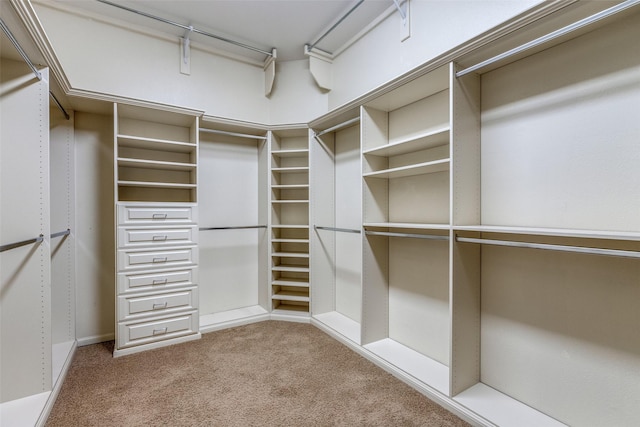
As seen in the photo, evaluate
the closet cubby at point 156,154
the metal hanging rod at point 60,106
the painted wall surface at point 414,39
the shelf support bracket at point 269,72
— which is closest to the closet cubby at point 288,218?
the shelf support bracket at point 269,72

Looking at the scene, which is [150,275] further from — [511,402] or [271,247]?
[511,402]

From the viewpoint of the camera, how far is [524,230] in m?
1.43

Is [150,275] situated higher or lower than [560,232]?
lower

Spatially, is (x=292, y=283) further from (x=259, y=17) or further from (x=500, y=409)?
(x=259, y=17)

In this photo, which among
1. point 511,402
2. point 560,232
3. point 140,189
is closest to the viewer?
point 560,232

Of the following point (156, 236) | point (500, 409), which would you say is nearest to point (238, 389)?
point (156, 236)

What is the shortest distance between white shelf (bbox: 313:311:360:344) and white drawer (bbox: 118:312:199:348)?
48.5 inches

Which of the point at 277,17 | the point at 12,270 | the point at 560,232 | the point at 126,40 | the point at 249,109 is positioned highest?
the point at 277,17

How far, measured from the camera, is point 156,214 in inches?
103

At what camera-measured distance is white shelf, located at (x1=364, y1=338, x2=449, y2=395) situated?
6.35 feet

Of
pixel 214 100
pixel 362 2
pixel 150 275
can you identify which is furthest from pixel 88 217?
pixel 362 2

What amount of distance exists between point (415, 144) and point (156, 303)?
2.53m

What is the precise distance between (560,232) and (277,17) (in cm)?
277

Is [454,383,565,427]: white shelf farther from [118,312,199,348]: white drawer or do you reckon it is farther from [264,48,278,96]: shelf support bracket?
[264,48,278,96]: shelf support bracket
